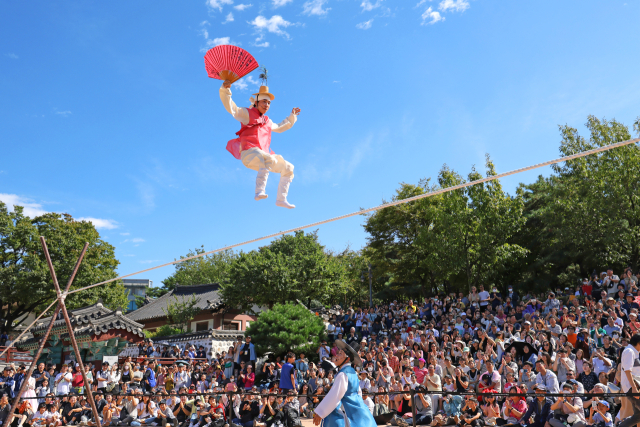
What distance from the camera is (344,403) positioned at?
11.1ft

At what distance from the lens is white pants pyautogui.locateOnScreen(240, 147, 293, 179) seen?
4250mm

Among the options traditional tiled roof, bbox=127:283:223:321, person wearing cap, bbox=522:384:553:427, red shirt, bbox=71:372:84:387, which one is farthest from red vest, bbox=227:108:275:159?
traditional tiled roof, bbox=127:283:223:321

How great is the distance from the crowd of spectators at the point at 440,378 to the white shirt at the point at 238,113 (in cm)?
217

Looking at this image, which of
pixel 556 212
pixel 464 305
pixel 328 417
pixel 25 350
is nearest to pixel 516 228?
pixel 556 212

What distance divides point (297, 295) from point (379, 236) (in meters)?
4.31

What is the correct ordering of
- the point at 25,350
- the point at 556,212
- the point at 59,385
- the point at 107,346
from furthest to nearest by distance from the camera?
1. the point at 25,350
2. the point at 556,212
3. the point at 107,346
4. the point at 59,385

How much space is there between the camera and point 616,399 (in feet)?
17.7

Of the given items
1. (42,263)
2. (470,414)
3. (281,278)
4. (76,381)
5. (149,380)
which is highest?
(42,263)

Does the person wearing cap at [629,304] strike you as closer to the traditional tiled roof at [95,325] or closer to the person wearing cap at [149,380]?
the person wearing cap at [149,380]

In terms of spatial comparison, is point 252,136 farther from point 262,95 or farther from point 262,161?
point 262,95

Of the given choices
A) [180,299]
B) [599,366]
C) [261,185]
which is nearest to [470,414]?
[599,366]

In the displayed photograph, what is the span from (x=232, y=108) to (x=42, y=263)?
21.7 m

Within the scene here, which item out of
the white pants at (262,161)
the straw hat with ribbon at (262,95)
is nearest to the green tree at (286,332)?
the white pants at (262,161)

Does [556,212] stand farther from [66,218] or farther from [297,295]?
[66,218]
